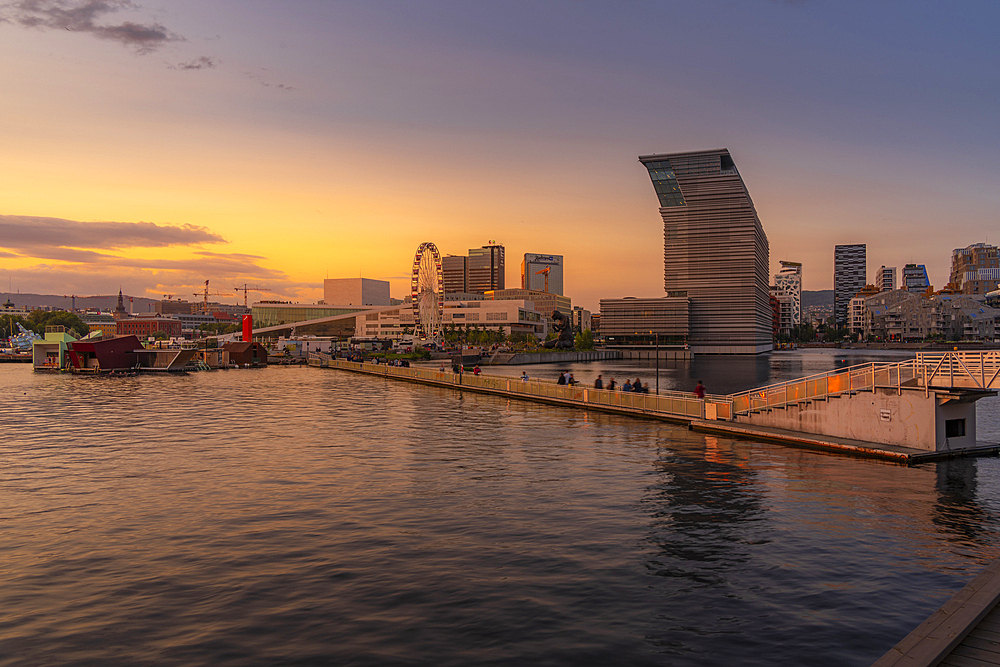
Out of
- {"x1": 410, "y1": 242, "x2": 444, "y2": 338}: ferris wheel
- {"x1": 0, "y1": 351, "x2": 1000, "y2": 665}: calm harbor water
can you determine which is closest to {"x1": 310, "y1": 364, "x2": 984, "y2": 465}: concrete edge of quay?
{"x1": 0, "y1": 351, "x2": 1000, "y2": 665}: calm harbor water

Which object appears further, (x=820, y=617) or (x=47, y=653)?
(x=820, y=617)

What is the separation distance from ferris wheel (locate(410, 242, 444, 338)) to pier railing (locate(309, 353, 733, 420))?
78.6 meters

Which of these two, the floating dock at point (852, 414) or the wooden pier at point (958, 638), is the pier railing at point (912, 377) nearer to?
the floating dock at point (852, 414)

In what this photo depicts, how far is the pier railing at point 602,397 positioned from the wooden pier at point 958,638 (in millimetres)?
29553

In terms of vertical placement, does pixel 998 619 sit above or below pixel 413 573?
above

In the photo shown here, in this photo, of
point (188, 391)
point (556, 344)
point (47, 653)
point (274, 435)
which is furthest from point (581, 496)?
point (556, 344)

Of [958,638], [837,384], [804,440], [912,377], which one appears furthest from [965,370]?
[958,638]

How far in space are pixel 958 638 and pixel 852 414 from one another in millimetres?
25934

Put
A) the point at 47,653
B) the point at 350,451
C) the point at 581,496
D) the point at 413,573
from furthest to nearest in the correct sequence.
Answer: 1. the point at 350,451
2. the point at 581,496
3. the point at 413,573
4. the point at 47,653

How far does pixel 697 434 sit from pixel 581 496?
18.2 meters

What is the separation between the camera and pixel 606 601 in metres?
14.7

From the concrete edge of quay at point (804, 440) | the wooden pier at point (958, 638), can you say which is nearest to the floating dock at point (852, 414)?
the concrete edge of quay at point (804, 440)

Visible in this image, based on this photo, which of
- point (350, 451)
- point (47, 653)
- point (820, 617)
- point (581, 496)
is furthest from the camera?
point (350, 451)

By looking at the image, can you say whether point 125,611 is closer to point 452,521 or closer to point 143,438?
point 452,521
